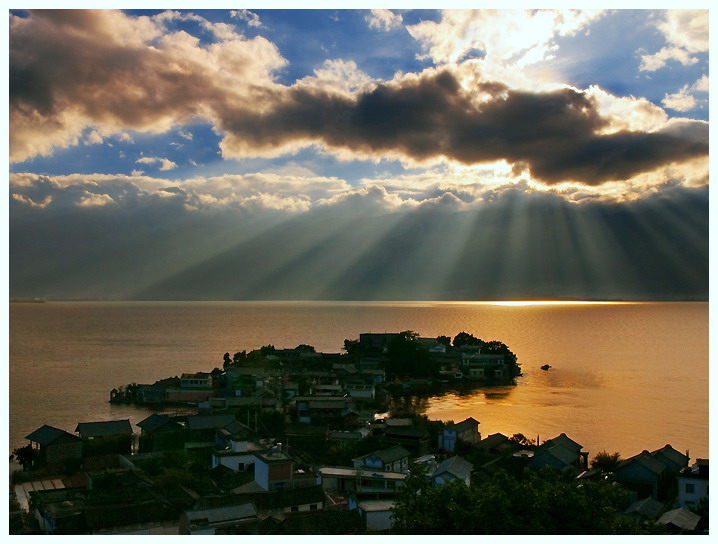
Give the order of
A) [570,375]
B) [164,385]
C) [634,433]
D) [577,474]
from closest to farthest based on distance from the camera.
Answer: [577,474] → [634,433] → [164,385] → [570,375]

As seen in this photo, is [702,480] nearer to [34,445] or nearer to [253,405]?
[253,405]

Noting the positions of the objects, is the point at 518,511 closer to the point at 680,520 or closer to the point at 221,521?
the point at 221,521

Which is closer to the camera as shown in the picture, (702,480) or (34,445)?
(702,480)

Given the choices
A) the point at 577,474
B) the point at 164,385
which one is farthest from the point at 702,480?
A: the point at 164,385

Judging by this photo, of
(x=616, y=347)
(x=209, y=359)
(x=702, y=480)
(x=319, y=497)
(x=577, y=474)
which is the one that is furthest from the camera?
(x=616, y=347)

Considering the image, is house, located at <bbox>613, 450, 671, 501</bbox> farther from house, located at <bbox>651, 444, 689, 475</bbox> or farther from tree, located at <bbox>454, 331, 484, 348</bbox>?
tree, located at <bbox>454, 331, 484, 348</bbox>

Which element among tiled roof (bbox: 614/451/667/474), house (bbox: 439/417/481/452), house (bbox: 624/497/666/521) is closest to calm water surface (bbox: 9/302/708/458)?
house (bbox: 439/417/481/452)

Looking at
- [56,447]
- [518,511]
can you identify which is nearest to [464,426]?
[518,511]

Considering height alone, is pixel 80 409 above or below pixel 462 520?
below
